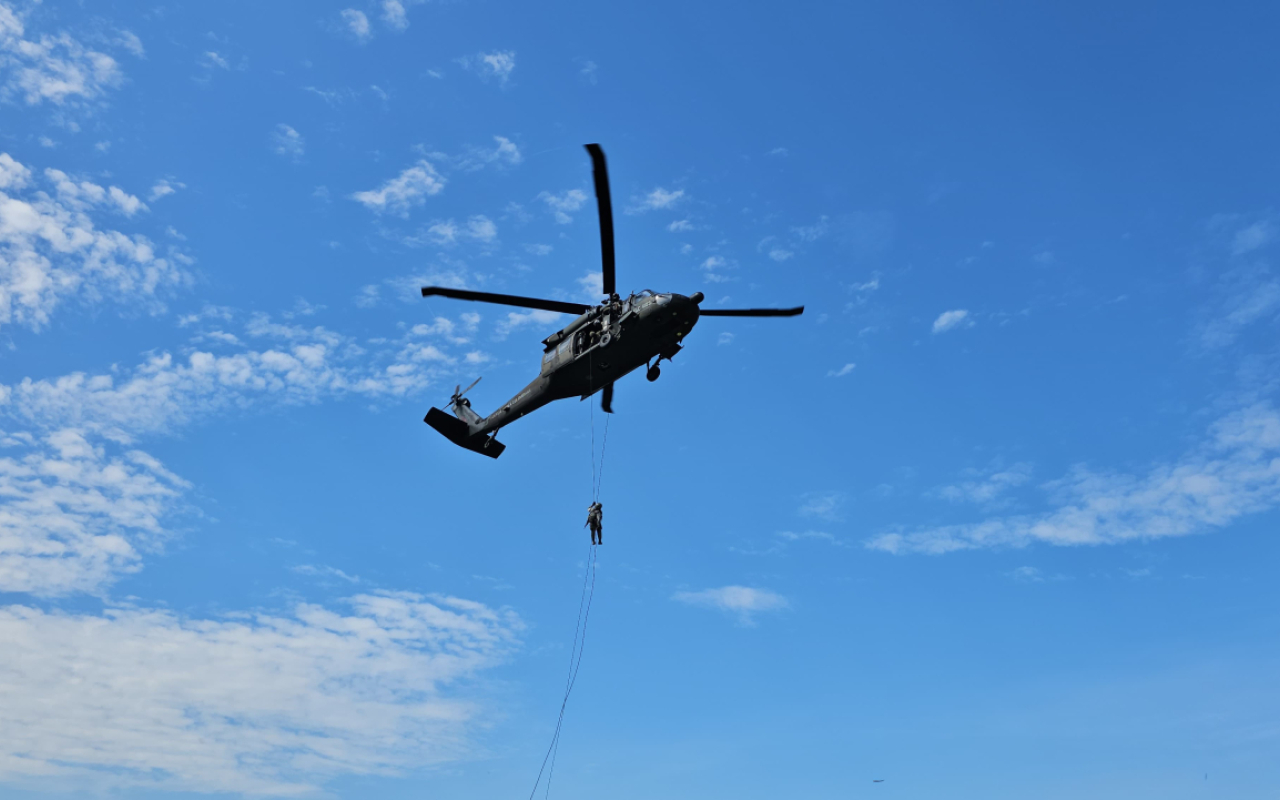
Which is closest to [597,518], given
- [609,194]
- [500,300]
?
[500,300]

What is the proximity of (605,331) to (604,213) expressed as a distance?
3956 millimetres

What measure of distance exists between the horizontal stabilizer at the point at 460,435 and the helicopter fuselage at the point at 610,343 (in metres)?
3.93

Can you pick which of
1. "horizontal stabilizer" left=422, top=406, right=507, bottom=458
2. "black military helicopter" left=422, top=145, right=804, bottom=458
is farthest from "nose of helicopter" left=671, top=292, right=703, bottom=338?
"horizontal stabilizer" left=422, top=406, right=507, bottom=458

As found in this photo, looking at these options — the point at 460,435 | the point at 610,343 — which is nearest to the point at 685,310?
the point at 610,343

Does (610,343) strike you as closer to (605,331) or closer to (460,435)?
(605,331)

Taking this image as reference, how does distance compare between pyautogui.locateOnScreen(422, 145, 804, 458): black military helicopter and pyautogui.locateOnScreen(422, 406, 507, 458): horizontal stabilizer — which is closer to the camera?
pyautogui.locateOnScreen(422, 145, 804, 458): black military helicopter

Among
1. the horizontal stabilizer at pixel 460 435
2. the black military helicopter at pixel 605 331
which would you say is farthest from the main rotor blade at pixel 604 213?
the horizontal stabilizer at pixel 460 435

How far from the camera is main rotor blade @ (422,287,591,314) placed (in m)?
31.4

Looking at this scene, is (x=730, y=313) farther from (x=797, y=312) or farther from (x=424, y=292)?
(x=424, y=292)

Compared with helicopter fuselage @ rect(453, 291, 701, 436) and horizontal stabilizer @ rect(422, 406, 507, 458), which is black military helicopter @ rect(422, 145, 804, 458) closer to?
helicopter fuselage @ rect(453, 291, 701, 436)

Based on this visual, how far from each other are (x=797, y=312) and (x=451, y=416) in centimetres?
1497

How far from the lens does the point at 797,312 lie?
33469 millimetres

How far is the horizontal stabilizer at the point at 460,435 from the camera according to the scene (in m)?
39.5

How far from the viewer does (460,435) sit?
3988cm
